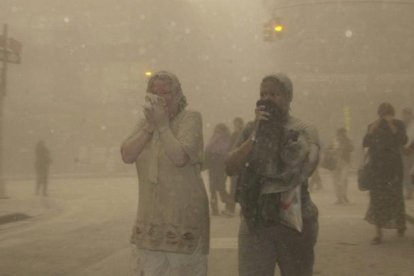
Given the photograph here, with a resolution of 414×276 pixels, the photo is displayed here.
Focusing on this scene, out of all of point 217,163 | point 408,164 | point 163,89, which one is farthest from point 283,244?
point 408,164

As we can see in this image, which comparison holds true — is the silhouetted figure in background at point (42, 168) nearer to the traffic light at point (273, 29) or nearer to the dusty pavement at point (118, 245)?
the dusty pavement at point (118, 245)

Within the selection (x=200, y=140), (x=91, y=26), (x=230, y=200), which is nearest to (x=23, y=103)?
(x=91, y=26)

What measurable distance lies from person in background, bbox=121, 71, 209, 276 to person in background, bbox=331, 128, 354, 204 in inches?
393

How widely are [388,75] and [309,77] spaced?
4.50 metres

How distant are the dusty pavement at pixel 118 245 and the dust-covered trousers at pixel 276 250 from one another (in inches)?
37.2

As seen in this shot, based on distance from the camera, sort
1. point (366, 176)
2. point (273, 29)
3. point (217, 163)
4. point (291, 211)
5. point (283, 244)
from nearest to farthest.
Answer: point (291, 211), point (283, 244), point (366, 176), point (217, 163), point (273, 29)

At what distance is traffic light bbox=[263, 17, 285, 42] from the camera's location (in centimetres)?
1883

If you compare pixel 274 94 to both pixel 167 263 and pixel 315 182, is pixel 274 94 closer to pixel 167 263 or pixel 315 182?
pixel 167 263

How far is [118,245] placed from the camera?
8641 millimetres

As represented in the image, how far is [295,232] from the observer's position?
11.4 feet

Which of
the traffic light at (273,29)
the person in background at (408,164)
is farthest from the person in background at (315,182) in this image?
the traffic light at (273,29)

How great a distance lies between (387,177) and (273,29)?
11887 millimetres

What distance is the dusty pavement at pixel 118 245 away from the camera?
268 inches

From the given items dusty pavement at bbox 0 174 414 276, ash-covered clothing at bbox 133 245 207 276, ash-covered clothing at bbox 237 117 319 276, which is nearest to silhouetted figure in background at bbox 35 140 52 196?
dusty pavement at bbox 0 174 414 276
